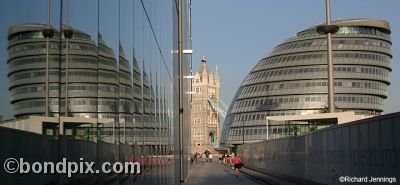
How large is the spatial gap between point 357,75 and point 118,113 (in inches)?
4305

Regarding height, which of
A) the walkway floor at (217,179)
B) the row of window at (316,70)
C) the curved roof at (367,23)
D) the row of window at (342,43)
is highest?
the curved roof at (367,23)

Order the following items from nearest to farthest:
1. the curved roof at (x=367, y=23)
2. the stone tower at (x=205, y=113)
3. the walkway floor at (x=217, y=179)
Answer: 1. the walkway floor at (x=217, y=179)
2. the curved roof at (x=367, y=23)
3. the stone tower at (x=205, y=113)

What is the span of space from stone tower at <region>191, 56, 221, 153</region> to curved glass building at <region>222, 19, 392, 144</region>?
46.5m

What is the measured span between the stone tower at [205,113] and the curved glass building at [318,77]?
153ft

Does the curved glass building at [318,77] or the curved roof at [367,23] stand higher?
the curved roof at [367,23]

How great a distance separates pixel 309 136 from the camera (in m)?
21.6

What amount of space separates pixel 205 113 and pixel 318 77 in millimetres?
66318

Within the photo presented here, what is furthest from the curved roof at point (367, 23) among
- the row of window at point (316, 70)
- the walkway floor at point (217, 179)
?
the walkway floor at point (217, 179)

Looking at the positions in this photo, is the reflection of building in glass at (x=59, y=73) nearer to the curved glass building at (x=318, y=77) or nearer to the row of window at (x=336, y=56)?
the curved glass building at (x=318, y=77)

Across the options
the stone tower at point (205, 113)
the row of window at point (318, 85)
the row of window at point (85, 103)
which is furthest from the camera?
the stone tower at point (205, 113)

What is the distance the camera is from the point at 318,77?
4387 inches

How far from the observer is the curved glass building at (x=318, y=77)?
110m

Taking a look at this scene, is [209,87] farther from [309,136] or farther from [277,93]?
[309,136]

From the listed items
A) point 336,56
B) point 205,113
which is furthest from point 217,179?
point 205,113
